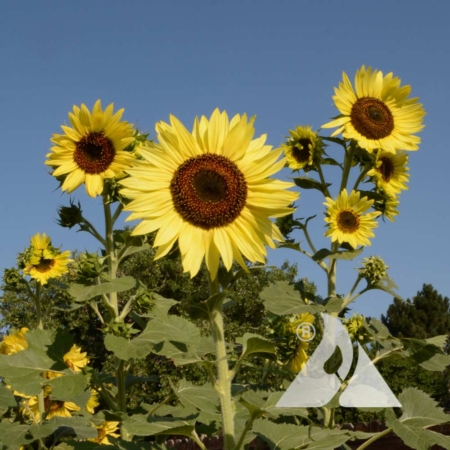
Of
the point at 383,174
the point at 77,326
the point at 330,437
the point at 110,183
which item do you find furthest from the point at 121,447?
the point at 77,326

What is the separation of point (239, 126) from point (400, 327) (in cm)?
3354

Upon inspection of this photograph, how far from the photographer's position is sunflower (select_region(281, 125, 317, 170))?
4.24m

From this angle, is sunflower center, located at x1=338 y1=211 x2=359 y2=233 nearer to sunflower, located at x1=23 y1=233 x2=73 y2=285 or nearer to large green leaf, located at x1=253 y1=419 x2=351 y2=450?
large green leaf, located at x1=253 y1=419 x2=351 y2=450

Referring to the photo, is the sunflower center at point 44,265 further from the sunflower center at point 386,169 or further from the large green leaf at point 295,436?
the large green leaf at point 295,436

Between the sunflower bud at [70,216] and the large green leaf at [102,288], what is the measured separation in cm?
51

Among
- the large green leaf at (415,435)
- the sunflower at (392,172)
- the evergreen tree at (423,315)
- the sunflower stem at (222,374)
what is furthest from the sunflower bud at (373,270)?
the evergreen tree at (423,315)

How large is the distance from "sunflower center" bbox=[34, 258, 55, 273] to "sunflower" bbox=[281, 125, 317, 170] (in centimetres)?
180

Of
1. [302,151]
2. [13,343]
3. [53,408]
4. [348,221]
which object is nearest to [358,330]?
[348,221]

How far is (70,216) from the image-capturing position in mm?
3742

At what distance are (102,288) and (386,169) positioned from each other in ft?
6.47

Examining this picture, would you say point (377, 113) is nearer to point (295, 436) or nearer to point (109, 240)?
point (109, 240)

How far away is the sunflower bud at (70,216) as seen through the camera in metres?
3.72

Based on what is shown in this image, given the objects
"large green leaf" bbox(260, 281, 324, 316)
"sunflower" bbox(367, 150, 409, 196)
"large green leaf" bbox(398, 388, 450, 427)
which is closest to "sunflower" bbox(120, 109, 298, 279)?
"large green leaf" bbox(260, 281, 324, 316)

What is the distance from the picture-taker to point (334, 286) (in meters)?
4.11
